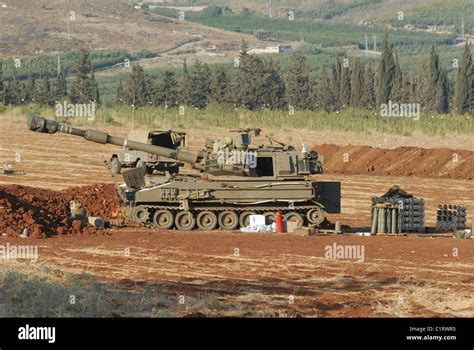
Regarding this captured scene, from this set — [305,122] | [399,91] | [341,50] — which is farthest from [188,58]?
[305,122]

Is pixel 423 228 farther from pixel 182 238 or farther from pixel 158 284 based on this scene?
pixel 158 284

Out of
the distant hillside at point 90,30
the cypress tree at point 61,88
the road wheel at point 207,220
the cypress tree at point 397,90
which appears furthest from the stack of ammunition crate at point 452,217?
the distant hillside at point 90,30

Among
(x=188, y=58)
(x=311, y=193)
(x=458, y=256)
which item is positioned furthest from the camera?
(x=188, y=58)

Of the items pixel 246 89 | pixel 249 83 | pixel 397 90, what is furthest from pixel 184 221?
pixel 397 90

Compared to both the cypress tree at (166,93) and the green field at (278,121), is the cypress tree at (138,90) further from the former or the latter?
the green field at (278,121)

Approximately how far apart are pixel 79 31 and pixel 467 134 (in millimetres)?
111009

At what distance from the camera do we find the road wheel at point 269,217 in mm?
33781

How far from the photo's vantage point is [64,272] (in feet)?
77.9

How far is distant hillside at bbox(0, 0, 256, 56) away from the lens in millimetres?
161750

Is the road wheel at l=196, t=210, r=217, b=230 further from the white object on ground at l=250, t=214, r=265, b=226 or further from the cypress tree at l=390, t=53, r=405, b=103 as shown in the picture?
the cypress tree at l=390, t=53, r=405, b=103

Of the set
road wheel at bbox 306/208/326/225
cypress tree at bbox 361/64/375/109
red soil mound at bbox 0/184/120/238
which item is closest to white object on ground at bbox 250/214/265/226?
road wheel at bbox 306/208/326/225

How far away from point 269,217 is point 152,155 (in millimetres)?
7927

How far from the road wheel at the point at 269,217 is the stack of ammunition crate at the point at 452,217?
4.40 meters

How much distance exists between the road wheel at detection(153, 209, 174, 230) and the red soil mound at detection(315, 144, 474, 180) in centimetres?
1874
